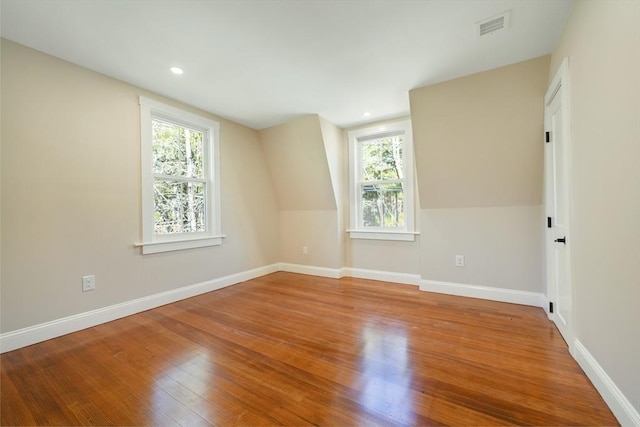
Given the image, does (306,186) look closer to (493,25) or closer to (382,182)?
(382,182)

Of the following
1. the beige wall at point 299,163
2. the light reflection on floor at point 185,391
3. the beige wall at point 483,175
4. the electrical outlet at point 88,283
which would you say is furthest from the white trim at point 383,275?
the electrical outlet at point 88,283

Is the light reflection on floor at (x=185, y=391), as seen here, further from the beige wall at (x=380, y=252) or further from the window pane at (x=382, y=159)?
the window pane at (x=382, y=159)

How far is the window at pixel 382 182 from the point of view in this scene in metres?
3.63

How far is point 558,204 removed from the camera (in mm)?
2211

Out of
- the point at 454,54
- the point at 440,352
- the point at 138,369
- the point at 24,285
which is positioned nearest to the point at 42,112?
the point at 24,285

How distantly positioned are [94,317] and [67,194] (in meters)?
1.12

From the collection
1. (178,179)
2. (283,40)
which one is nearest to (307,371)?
(283,40)

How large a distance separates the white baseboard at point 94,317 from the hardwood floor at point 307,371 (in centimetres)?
8

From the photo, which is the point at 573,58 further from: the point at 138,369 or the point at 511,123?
the point at 138,369

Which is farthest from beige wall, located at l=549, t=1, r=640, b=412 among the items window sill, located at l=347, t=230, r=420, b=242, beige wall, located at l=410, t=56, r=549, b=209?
window sill, located at l=347, t=230, r=420, b=242

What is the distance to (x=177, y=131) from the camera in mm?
3195

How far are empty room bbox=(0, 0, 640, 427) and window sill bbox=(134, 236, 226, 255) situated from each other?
0.04 meters

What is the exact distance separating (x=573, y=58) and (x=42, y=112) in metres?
3.92

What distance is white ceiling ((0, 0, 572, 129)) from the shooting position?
1702 millimetres
